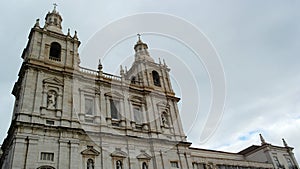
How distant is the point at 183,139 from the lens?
94.1 ft

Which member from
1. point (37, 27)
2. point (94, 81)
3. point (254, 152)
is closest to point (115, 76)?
point (94, 81)

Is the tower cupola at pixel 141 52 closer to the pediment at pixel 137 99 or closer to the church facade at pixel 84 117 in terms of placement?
the church facade at pixel 84 117

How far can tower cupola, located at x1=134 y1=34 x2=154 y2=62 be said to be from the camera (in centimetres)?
3500

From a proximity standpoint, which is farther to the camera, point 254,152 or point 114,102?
point 254,152

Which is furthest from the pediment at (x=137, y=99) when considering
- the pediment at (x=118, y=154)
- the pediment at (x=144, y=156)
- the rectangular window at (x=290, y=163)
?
the rectangular window at (x=290, y=163)

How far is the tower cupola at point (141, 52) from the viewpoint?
35.0 m

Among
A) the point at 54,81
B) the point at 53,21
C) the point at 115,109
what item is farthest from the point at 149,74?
the point at 53,21

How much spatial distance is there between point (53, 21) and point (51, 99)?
13.2 m

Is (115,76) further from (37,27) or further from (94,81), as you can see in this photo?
(37,27)

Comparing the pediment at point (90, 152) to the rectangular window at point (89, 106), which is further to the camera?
the rectangular window at point (89, 106)

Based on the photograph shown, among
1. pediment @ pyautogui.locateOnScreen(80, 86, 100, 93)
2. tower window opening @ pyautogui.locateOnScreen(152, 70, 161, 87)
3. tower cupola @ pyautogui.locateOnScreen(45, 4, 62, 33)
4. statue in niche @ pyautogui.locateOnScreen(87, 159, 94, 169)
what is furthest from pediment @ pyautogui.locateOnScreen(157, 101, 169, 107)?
tower cupola @ pyautogui.locateOnScreen(45, 4, 62, 33)

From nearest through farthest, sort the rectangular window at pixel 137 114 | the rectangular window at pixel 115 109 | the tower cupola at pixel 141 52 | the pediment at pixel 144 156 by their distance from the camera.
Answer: the pediment at pixel 144 156, the rectangular window at pixel 115 109, the rectangular window at pixel 137 114, the tower cupola at pixel 141 52

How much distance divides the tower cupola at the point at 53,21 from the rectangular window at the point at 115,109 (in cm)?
1106

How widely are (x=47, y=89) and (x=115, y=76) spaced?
27.3ft
